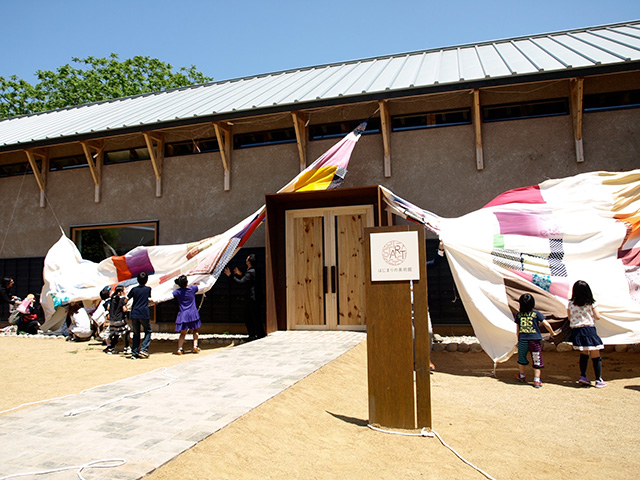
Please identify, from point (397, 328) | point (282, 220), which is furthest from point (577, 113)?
point (397, 328)

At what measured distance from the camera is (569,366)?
7.89 meters

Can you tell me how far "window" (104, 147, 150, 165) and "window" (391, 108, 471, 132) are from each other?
6.30 meters

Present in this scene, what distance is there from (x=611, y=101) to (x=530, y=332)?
5.59 metres

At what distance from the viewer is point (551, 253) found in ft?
24.1

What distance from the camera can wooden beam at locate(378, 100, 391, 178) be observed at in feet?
32.4

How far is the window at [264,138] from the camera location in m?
11.0

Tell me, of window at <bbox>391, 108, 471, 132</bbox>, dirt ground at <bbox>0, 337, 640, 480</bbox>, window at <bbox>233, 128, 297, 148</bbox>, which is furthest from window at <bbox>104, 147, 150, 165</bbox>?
window at <bbox>391, 108, 471, 132</bbox>

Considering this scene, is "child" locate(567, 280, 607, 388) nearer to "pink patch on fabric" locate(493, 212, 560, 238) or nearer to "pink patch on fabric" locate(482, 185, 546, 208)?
"pink patch on fabric" locate(493, 212, 560, 238)

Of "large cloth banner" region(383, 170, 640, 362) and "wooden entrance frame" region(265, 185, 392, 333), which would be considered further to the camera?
"wooden entrance frame" region(265, 185, 392, 333)

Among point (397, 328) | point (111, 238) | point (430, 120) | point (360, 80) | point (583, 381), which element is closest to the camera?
point (397, 328)

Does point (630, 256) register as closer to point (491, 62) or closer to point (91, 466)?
point (491, 62)

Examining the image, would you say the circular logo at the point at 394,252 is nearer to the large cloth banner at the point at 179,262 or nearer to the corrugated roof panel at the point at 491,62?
the large cloth banner at the point at 179,262

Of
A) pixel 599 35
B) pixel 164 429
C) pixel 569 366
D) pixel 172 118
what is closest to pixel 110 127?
pixel 172 118

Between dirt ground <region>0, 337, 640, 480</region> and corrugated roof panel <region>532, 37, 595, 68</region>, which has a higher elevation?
corrugated roof panel <region>532, 37, 595, 68</region>
